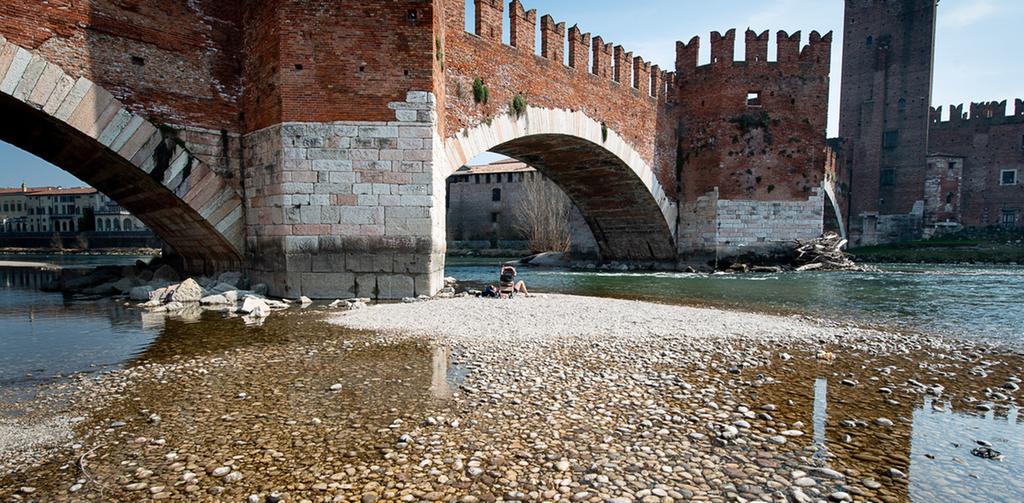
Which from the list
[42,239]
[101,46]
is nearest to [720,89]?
[101,46]

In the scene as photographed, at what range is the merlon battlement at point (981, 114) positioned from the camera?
3547 centimetres

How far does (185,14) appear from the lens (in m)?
9.95

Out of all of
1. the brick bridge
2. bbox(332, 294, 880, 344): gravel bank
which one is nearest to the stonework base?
the brick bridge

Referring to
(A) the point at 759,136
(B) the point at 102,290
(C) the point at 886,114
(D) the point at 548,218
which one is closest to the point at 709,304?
(B) the point at 102,290

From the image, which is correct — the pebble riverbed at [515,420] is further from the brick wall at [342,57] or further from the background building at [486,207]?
the background building at [486,207]

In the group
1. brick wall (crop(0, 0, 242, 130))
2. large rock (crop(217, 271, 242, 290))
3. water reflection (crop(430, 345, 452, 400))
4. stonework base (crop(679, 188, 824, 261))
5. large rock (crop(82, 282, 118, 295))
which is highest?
brick wall (crop(0, 0, 242, 130))

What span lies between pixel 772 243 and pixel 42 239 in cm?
5783

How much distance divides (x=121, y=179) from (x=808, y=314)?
40.7 ft

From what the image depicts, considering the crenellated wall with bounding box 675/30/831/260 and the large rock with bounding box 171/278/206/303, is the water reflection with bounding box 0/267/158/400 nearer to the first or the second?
the large rock with bounding box 171/278/206/303

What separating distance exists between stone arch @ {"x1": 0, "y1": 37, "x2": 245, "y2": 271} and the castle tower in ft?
122

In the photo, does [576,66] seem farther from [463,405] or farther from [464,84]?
[463,405]

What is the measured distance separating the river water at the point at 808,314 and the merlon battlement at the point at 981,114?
2633 centimetres

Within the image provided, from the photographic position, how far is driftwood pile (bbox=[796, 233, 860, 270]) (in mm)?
20875

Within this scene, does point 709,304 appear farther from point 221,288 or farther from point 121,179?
point 121,179
